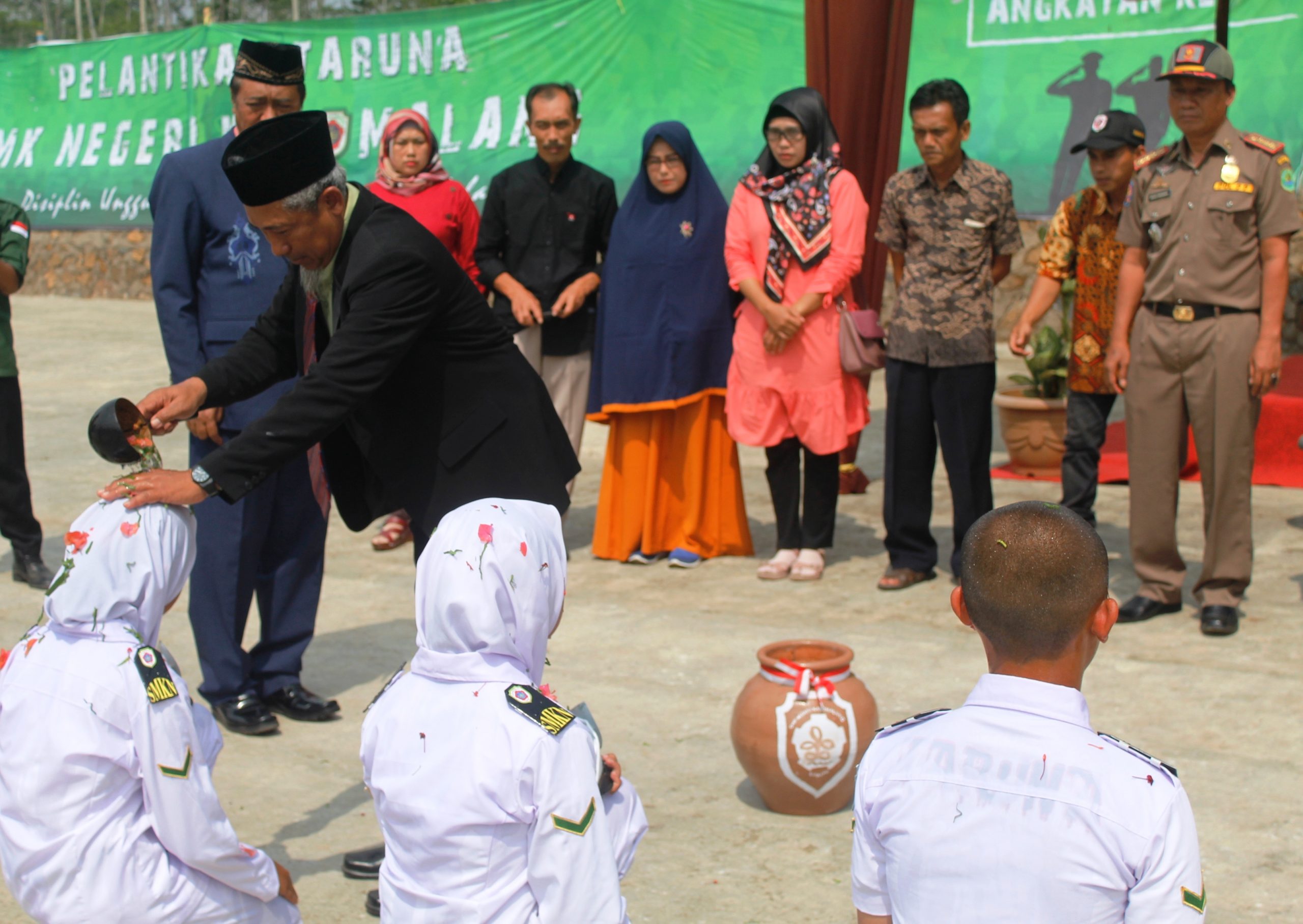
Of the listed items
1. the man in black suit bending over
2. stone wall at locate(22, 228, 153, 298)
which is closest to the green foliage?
the man in black suit bending over

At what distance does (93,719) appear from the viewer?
7.58 ft

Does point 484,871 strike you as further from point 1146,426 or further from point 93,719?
point 1146,426

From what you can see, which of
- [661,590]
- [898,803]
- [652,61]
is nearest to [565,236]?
[661,590]

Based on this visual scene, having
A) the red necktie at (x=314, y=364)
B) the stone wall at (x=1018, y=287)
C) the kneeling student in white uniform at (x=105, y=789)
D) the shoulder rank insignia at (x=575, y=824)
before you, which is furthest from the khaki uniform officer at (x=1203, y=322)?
the stone wall at (x=1018, y=287)

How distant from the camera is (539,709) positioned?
77.9 inches

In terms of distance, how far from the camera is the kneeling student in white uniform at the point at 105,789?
2297mm

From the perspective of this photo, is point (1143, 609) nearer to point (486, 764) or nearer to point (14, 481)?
point (486, 764)

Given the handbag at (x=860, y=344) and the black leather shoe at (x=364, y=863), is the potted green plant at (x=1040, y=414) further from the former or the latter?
the black leather shoe at (x=364, y=863)

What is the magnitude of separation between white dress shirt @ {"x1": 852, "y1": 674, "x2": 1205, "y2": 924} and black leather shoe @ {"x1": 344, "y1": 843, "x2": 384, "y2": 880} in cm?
194

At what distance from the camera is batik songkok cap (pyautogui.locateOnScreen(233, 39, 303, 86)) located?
388 cm

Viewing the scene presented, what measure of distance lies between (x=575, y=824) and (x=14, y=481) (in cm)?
473

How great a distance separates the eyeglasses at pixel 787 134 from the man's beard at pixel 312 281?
273cm

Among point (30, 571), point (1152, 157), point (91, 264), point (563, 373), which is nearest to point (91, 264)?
point (91, 264)

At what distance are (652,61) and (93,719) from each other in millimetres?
9880
